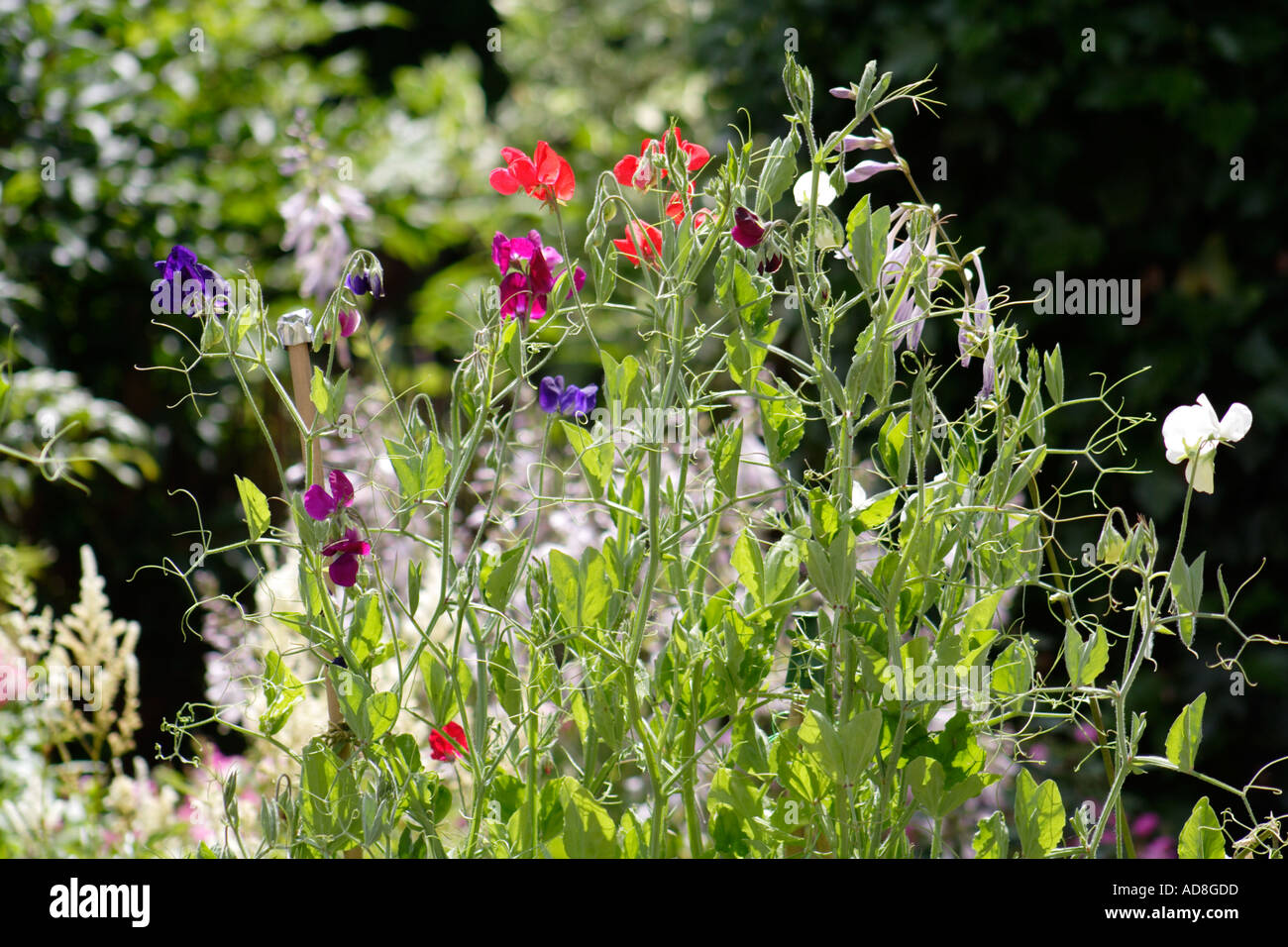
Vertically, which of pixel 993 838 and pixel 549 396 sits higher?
pixel 549 396

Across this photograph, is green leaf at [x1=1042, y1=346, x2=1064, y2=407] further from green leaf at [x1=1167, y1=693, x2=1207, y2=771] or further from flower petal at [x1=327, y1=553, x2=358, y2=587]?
flower petal at [x1=327, y1=553, x2=358, y2=587]

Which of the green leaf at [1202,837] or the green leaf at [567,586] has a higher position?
the green leaf at [567,586]

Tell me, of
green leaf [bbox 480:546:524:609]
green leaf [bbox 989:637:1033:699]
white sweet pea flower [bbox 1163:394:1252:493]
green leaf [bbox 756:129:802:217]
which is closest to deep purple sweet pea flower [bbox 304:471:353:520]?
green leaf [bbox 480:546:524:609]

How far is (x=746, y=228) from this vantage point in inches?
31.3

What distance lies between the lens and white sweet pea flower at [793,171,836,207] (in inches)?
31.6

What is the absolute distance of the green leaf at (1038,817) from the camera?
31.2 inches

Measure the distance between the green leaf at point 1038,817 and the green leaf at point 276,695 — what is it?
0.52 metres

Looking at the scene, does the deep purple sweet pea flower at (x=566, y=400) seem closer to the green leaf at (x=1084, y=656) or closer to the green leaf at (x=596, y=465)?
the green leaf at (x=596, y=465)

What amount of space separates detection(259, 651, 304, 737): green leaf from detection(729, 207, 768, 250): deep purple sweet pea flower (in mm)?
439

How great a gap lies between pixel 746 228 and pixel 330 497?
1.12 feet

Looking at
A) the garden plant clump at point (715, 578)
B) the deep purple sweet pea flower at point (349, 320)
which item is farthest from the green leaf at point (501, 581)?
the deep purple sweet pea flower at point (349, 320)

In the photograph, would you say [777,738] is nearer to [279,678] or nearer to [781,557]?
[781,557]

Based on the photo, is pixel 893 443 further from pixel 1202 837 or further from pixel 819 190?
pixel 1202 837

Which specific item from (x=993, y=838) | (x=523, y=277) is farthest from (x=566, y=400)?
(x=993, y=838)
